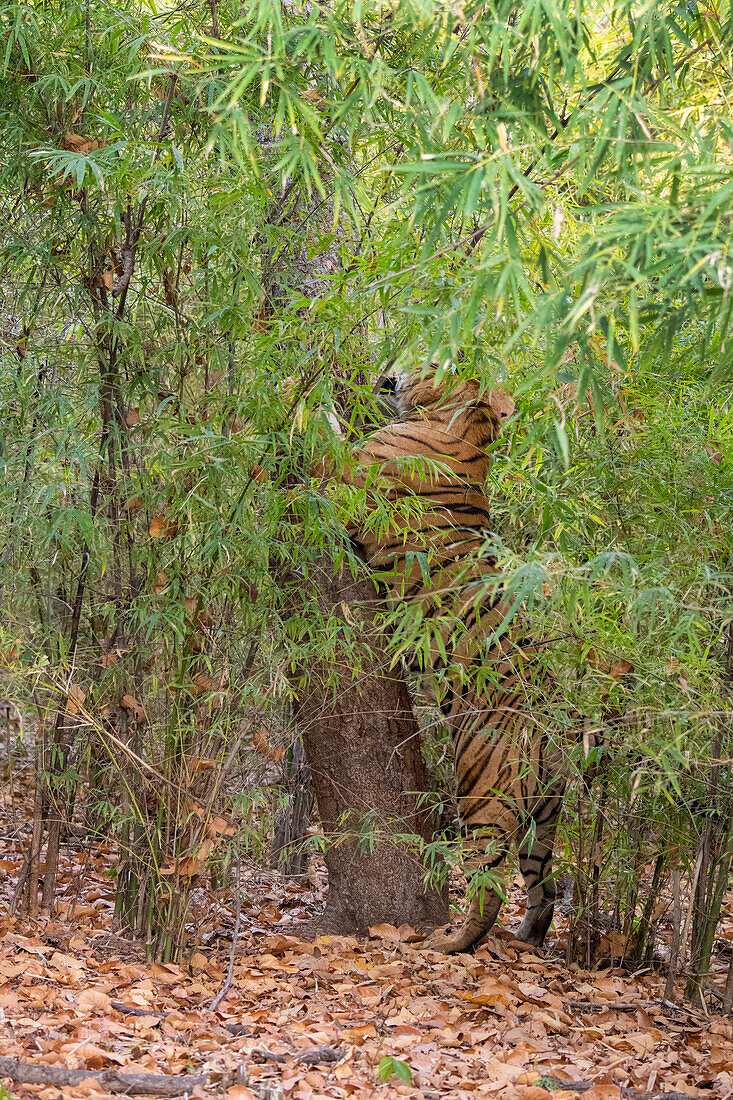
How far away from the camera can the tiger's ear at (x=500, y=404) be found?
330cm

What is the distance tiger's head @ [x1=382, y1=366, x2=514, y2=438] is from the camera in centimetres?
319

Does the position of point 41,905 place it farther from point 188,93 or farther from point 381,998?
point 188,93

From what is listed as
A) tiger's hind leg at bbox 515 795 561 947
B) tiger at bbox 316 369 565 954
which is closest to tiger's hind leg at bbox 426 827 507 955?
tiger at bbox 316 369 565 954

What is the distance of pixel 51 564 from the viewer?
117 inches

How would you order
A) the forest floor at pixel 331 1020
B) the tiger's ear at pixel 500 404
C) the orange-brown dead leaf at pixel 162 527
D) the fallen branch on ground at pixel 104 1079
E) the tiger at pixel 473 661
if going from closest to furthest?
the fallen branch on ground at pixel 104 1079, the forest floor at pixel 331 1020, the orange-brown dead leaf at pixel 162 527, the tiger at pixel 473 661, the tiger's ear at pixel 500 404

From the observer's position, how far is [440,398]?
10.3 ft

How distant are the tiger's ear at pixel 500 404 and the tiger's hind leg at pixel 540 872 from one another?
1.31 meters

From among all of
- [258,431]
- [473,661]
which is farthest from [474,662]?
[258,431]

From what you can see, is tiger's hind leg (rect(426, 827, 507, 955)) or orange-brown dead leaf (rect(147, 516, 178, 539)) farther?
tiger's hind leg (rect(426, 827, 507, 955))

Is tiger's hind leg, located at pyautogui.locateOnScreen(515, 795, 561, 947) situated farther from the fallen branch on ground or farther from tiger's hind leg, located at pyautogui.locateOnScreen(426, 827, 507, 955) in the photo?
the fallen branch on ground

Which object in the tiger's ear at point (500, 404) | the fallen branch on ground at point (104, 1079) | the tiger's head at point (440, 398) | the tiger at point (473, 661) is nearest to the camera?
the fallen branch on ground at point (104, 1079)

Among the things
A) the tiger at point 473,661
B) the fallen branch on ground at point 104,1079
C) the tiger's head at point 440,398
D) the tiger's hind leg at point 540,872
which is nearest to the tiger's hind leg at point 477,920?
the tiger at point 473,661

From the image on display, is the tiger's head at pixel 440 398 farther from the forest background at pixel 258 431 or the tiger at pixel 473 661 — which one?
the forest background at pixel 258 431

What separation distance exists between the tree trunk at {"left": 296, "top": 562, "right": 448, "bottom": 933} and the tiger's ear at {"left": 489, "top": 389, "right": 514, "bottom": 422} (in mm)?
739
